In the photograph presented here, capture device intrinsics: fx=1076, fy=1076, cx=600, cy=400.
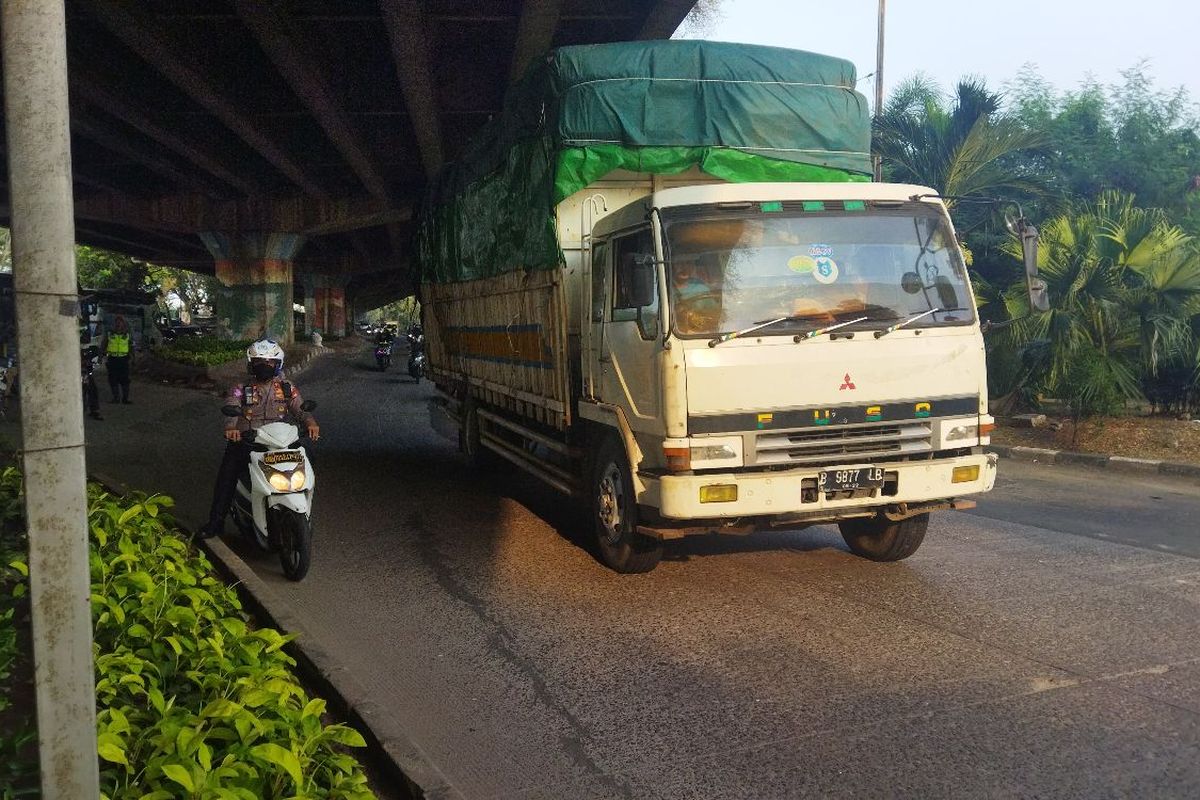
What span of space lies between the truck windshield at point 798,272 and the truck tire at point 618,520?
1.16 meters

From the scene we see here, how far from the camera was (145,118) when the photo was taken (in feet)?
57.6

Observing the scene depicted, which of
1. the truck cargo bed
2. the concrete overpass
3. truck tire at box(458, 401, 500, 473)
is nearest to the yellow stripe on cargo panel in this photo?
the truck cargo bed

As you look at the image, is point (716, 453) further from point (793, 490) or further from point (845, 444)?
point (845, 444)

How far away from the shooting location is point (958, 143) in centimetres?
1773

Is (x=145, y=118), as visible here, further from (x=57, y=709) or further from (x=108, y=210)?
(x=57, y=709)

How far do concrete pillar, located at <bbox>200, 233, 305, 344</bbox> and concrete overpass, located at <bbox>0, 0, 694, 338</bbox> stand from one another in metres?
0.04

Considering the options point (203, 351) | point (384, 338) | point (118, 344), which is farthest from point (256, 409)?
point (384, 338)

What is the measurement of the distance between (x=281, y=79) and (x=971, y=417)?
13522 mm

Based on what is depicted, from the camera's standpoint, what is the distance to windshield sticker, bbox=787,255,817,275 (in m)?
6.38

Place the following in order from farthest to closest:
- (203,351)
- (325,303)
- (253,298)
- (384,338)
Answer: (325,303) → (384,338) → (253,298) → (203,351)

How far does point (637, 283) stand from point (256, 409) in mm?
2842

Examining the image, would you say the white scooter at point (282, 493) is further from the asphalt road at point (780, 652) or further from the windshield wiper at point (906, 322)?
the windshield wiper at point (906, 322)

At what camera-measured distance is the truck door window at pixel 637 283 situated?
6.34m

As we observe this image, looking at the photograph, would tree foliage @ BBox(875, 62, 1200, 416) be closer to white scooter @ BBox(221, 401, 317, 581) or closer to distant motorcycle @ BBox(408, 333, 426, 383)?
white scooter @ BBox(221, 401, 317, 581)
